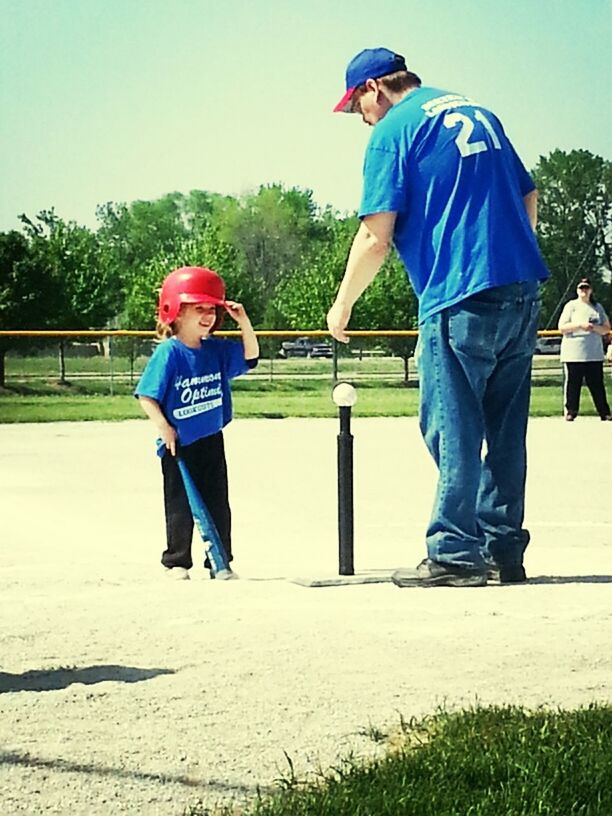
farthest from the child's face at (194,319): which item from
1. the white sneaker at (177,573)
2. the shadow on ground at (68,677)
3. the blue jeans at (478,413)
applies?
the shadow on ground at (68,677)

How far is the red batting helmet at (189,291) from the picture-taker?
21.6 feet

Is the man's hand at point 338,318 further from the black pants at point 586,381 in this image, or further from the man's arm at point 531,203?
the black pants at point 586,381

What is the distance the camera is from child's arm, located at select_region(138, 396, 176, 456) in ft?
21.4

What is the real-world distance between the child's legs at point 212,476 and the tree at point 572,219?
149 ft

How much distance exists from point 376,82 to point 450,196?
60 cm

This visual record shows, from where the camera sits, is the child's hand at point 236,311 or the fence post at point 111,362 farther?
the fence post at point 111,362

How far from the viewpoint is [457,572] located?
5887mm

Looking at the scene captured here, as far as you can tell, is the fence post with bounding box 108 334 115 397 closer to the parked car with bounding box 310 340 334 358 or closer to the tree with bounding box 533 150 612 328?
the parked car with bounding box 310 340 334 358

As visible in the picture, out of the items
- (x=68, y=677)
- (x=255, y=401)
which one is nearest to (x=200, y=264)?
(x=255, y=401)

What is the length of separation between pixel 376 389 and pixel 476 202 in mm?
19199

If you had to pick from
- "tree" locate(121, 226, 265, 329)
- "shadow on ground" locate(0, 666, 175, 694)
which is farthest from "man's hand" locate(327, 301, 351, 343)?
"tree" locate(121, 226, 265, 329)

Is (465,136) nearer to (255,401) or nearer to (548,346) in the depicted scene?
(548,346)

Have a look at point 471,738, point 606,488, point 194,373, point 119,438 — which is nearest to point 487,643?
point 471,738

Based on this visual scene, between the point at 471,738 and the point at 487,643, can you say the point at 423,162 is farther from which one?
the point at 471,738
